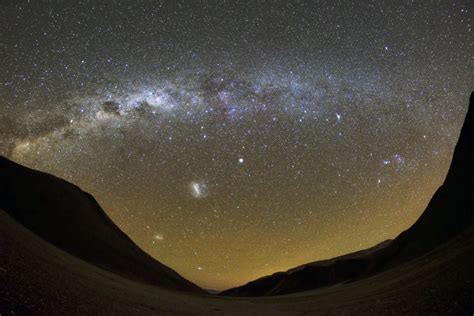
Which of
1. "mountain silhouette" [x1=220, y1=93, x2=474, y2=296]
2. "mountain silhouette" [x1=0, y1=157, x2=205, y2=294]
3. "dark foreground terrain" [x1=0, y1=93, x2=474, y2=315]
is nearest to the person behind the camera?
"dark foreground terrain" [x1=0, y1=93, x2=474, y2=315]

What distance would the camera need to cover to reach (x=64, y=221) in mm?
39062

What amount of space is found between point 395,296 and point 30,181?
44391mm

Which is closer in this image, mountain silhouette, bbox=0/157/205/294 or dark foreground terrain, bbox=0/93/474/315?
dark foreground terrain, bbox=0/93/474/315

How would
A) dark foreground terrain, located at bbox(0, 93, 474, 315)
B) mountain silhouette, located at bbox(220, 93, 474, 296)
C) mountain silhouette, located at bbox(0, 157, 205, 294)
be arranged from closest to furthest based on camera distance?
dark foreground terrain, located at bbox(0, 93, 474, 315) < mountain silhouette, located at bbox(220, 93, 474, 296) < mountain silhouette, located at bbox(0, 157, 205, 294)

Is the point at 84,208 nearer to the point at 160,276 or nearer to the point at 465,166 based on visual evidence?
the point at 160,276

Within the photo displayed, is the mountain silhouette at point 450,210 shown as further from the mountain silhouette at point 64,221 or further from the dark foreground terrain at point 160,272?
the mountain silhouette at point 64,221

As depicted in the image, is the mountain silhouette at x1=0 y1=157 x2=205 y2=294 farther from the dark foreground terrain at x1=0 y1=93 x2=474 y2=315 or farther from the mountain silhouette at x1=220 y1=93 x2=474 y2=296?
the mountain silhouette at x1=220 y1=93 x2=474 y2=296

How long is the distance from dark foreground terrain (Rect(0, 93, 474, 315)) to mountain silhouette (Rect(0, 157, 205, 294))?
0.14m

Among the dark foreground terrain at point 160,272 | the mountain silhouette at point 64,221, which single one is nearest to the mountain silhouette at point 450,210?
the dark foreground terrain at point 160,272

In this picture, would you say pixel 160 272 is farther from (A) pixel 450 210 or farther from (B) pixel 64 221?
(A) pixel 450 210

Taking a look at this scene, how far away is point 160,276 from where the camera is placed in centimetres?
4291

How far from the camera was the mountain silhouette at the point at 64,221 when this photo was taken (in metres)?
35.3

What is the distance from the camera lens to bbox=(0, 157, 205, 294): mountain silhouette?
35281mm

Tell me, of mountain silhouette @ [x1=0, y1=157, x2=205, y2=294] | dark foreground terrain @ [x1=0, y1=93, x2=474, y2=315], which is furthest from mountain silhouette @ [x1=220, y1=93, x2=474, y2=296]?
mountain silhouette @ [x1=0, y1=157, x2=205, y2=294]
